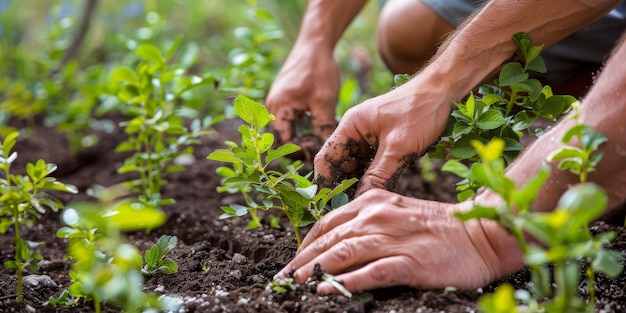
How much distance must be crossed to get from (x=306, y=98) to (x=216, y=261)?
70 centimetres

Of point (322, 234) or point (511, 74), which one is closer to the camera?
point (322, 234)

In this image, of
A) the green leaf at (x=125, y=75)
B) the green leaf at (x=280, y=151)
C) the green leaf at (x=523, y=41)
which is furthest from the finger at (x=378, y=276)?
the green leaf at (x=125, y=75)

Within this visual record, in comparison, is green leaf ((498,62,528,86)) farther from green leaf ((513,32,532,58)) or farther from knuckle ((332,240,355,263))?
knuckle ((332,240,355,263))

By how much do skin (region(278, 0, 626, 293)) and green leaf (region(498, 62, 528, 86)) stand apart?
0.14 m

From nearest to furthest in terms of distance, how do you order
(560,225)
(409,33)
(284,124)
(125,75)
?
(560,225)
(125,75)
(284,124)
(409,33)

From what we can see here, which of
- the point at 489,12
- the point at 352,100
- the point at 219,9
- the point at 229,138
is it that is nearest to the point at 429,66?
the point at 489,12

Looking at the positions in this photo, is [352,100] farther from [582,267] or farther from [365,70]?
[365,70]

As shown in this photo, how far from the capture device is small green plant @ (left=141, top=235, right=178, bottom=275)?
1.42 meters

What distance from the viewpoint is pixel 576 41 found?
2.25 m

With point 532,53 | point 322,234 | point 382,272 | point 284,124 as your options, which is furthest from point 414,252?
point 284,124

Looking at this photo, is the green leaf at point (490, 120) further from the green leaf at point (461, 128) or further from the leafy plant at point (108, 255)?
the leafy plant at point (108, 255)

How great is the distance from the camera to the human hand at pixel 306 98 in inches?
81.1

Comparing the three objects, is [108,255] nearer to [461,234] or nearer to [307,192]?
[307,192]

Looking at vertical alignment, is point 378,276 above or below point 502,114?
below
